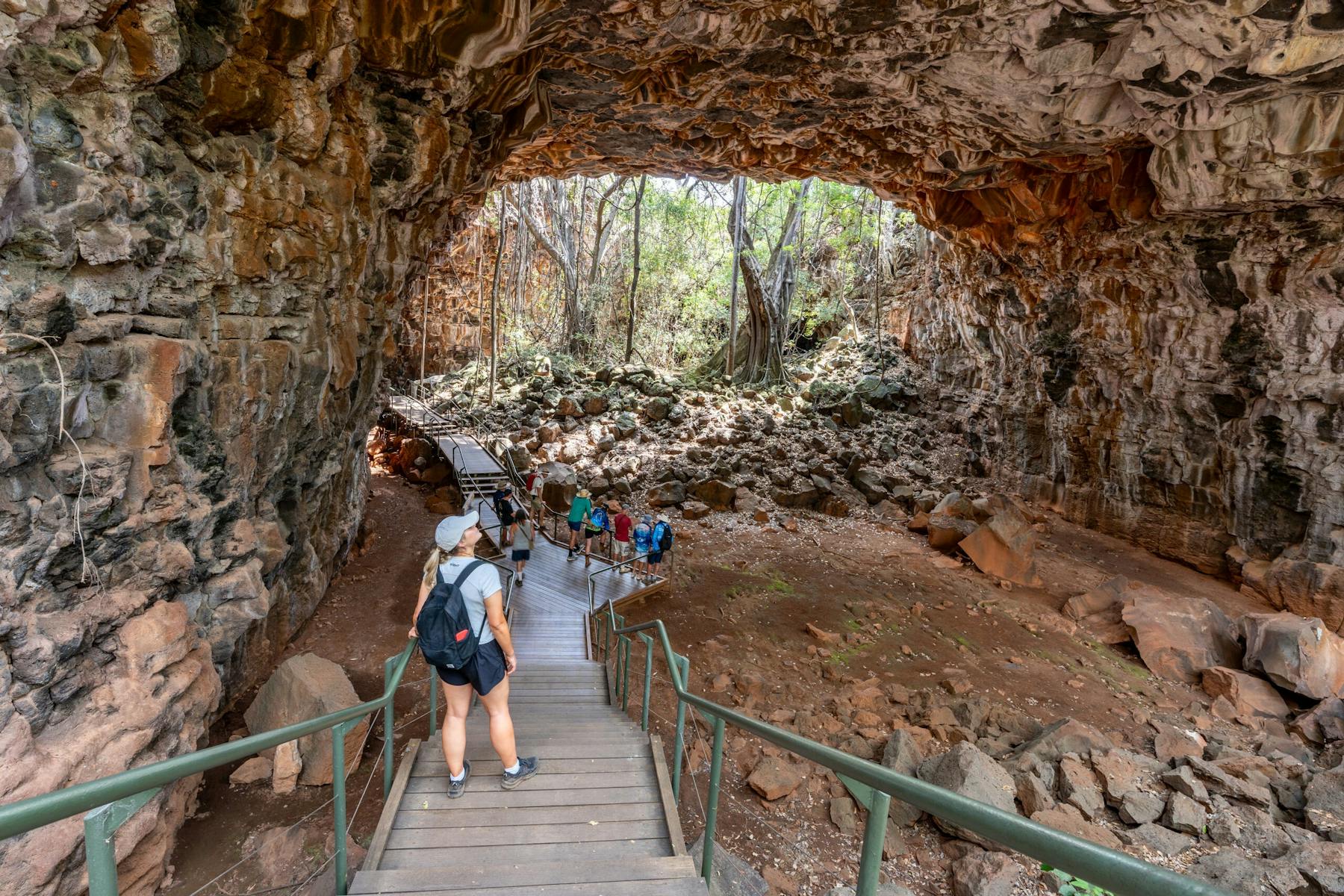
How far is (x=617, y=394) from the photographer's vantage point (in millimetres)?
16641

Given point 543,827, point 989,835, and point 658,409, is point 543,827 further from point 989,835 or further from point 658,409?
point 658,409

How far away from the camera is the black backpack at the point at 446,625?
283 centimetres

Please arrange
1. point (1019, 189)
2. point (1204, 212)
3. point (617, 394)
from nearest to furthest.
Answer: point (1204, 212), point (1019, 189), point (617, 394)

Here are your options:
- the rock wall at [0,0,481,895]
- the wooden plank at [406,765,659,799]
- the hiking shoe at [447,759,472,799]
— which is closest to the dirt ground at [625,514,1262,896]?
the wooden plank at [406,765,659,799]

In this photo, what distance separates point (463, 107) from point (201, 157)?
9.73 ft

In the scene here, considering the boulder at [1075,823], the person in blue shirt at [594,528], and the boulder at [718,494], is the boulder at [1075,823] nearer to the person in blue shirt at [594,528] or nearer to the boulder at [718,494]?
the person in blue shirt at [594,528]

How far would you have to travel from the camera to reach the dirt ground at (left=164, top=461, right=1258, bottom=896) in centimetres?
432

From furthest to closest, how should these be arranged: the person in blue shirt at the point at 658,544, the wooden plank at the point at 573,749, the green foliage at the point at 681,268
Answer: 1. the green foliage at the point at 681,268
2. the person in blue shirt at the point at 658,544
3. the wooden plank at the point at 573,749

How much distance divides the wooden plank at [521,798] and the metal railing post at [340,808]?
1.68 feet

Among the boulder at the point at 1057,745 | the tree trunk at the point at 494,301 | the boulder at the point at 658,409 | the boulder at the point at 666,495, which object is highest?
the tree trunk at the point at 494,301

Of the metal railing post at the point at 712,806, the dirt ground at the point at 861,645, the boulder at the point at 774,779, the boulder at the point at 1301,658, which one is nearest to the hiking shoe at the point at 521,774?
the metal railing post at the point at 712,806

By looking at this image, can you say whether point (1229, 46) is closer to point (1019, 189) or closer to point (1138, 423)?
point (1019, 189)

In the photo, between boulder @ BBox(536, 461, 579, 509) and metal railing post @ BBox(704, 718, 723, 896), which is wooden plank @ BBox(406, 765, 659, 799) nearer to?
metal railing post @ BBox(704, 718, 723, 896)

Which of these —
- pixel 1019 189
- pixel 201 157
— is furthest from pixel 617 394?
pixel 201 157
